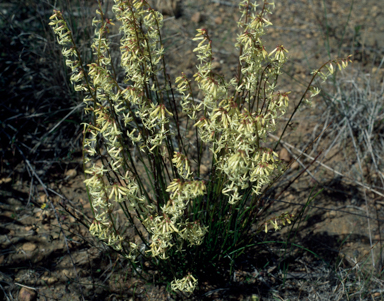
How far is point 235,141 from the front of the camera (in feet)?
5.72

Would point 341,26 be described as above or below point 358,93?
above

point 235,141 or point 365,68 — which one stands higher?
point 235,141

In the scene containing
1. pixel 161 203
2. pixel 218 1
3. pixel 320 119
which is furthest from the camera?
pixel 218 1

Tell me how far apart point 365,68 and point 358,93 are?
2.45 feet

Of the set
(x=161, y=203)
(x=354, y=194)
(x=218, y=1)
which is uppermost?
(x=218, y=1)

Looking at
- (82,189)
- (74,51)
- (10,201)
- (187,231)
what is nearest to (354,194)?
(187,231)

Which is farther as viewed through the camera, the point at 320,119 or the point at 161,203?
the point at 320,119

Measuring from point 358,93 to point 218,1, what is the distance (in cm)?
297

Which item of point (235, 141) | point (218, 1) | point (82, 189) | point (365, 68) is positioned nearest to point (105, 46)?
point (235, 141)

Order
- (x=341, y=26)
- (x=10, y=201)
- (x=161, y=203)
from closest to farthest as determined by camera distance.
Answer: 1. (x=161, y=203)
2. (x=10, y=201)
3. (x=341, y=26)

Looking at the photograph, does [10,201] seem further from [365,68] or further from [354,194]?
[365,68]

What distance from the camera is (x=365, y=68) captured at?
4918 millimetres

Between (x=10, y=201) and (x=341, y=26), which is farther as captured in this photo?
(x=341, y=26)

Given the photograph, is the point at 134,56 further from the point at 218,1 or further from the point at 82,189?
the point at 218,1
